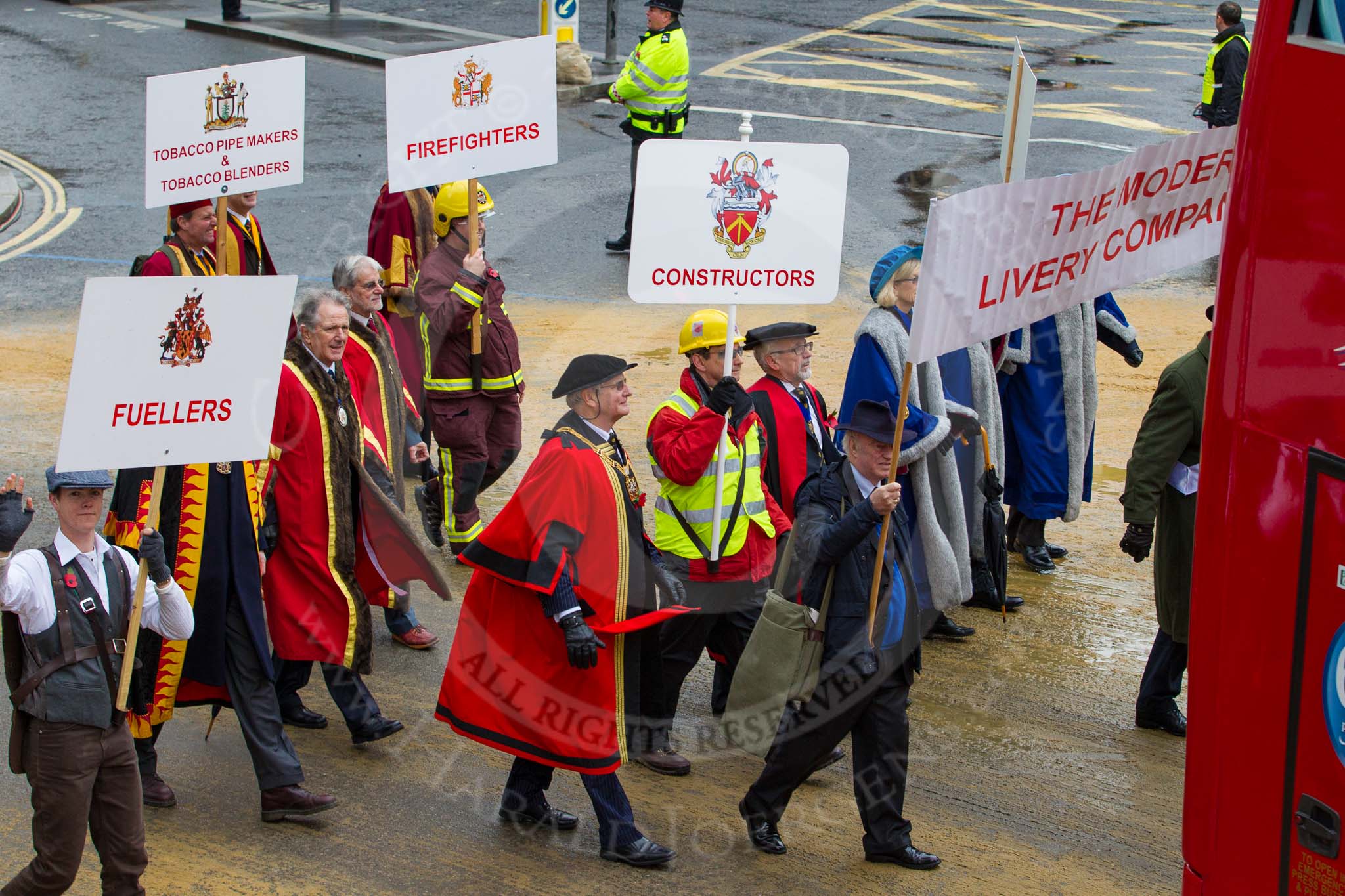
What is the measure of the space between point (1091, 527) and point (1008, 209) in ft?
13.1

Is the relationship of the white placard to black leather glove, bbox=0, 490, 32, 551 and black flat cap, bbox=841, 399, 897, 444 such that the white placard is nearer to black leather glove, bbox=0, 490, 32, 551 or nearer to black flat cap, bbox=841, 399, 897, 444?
black flat cap, bbox=841, 399, 897, 444

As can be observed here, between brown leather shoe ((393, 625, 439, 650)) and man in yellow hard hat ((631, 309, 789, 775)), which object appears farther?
brown leather shoe ((393, 625, 439, 650))

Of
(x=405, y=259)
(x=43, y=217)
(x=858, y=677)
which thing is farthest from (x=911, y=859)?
(x=43, y=217)

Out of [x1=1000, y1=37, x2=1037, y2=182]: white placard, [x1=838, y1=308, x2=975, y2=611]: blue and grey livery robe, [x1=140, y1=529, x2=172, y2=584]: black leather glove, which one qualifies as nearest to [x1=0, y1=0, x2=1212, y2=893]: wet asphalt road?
[x1=838, y1=308, x2=975, y2=611]: blue and grey livery robe

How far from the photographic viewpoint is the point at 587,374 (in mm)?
5582

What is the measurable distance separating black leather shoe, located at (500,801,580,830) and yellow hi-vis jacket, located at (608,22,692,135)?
8.61 meters

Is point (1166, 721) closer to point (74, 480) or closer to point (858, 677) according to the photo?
point (858, 677)

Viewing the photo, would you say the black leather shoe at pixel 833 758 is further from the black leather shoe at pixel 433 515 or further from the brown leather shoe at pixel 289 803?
the black leather shoe at pixel 433 515

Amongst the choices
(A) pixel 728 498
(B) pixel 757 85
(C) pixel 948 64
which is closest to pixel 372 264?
(A) pixel 728 498

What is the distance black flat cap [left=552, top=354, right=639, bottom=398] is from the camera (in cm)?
557

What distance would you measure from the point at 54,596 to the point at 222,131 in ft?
11.5

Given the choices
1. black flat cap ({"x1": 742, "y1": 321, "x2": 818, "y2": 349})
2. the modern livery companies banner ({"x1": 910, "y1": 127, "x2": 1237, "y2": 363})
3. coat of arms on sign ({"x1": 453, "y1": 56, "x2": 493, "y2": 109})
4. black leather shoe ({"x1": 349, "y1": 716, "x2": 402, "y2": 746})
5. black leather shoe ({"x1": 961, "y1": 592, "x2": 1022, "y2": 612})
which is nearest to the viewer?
the modern livery companies banner ({"x1": 910, "y1": 127, "x2": 1237, "y2": 363})

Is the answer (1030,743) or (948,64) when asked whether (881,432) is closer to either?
(1030,743)

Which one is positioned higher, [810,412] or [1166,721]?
[810,412]
